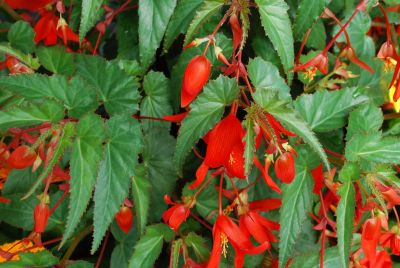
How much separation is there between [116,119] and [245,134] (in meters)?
0.16

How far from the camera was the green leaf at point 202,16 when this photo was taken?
0.50 metres

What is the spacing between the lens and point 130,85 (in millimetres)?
639

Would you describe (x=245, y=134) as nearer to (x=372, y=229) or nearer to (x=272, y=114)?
(x=272, y=114)

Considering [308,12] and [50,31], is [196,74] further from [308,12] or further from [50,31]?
[50,31]

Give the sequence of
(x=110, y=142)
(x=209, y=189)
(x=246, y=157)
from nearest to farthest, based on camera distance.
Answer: (x=246, y=157) < (x=110, y=142) < (x=209, y=189)

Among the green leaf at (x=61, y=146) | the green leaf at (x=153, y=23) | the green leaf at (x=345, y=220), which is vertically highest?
the green leaf at (x=153, y=23)

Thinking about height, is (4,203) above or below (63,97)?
below

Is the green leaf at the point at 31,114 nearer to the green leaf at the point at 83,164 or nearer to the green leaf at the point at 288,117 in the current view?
the green leaf at the point at 83,164

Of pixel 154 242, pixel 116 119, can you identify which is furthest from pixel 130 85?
pixel 154 242

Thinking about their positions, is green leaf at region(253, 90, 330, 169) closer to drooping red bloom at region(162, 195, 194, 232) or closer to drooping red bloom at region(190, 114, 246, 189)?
drooping red bloom at region(190, 114, 246, 189)

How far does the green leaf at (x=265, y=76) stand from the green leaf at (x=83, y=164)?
0.58 ft

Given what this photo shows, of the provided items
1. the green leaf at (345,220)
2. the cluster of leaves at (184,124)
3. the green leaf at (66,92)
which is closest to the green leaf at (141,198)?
the cluster of leaves at (184,124)

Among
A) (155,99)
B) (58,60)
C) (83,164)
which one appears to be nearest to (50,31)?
(58,60)

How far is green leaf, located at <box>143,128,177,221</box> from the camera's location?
2.23ft
